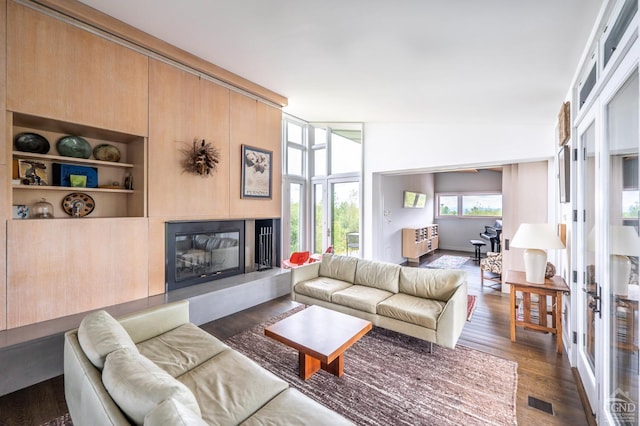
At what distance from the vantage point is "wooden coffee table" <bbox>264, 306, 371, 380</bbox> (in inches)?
85.7

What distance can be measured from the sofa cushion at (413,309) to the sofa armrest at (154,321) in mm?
1930

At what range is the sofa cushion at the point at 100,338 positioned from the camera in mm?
1441

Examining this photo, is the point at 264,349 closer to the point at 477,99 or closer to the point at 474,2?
the point at 474,2

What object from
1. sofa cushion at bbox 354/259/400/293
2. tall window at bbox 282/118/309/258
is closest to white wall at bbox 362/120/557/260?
tall window at bbox 282/118/309/258

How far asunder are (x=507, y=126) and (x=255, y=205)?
4100 millimetres

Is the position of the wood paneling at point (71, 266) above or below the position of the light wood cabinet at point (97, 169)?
below

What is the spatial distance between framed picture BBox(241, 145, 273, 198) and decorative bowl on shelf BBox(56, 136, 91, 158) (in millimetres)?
1865

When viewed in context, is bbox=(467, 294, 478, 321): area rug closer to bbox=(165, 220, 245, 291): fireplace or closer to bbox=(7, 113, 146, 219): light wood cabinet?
bbox=(165, 220, 245, 291): fireplace

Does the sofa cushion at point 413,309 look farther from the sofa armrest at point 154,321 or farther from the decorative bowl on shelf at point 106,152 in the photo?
the decorative bowl on shelf at point 106,152

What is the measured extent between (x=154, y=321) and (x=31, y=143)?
2.11 meters

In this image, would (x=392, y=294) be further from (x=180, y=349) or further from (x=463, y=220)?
(x=463, y=220)

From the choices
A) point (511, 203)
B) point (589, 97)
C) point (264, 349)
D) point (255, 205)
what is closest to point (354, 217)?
point (255, 205)

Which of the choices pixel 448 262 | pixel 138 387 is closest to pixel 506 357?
pixel 138 387
